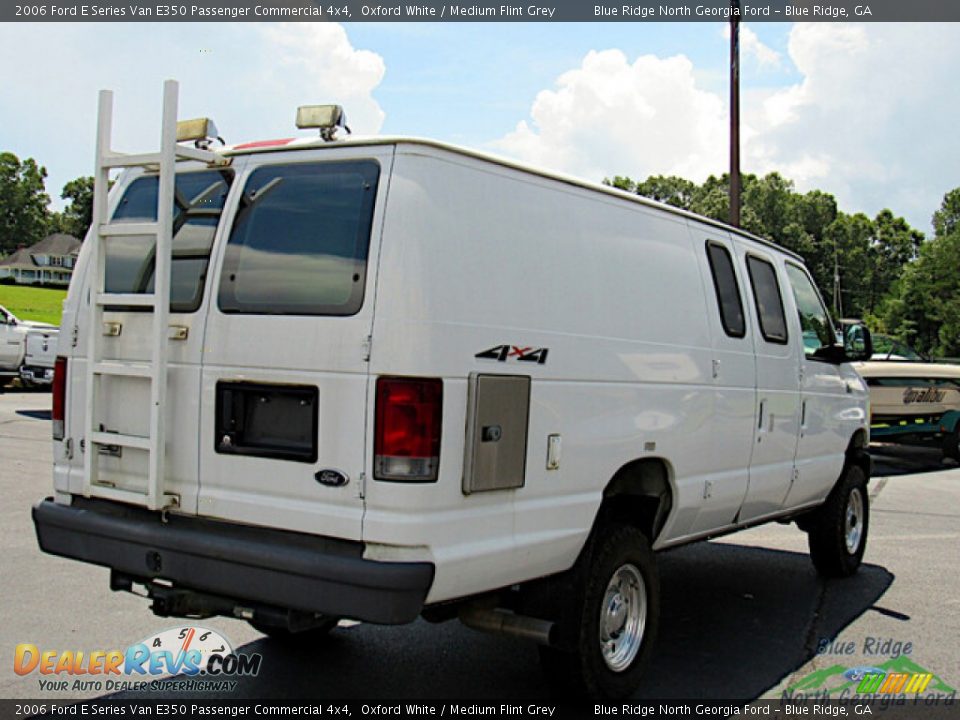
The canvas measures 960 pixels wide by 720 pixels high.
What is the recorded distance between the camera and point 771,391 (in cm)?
629

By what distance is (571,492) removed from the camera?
445 centimetres

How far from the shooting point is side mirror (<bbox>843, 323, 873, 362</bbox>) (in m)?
7.51

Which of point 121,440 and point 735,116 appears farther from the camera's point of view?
point 735,116

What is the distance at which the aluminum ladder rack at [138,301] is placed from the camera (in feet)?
13.7

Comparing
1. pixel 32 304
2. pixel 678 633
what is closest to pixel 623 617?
pixel 678 633

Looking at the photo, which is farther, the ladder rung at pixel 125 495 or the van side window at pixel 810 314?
the van side window at pixel 810 314

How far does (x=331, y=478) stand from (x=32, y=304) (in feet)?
202

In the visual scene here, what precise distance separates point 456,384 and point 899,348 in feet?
58.0

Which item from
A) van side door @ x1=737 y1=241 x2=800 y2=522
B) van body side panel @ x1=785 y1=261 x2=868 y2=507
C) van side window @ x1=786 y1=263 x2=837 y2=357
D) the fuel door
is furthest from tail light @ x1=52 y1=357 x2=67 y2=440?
van side window @ x1=786 y1=263 x2=837 y2=357

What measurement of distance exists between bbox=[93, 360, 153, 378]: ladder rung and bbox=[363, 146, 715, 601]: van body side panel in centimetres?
116

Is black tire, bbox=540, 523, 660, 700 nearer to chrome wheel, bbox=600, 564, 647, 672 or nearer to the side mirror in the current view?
chrome wheel, bbox=600, 564, 647, 672

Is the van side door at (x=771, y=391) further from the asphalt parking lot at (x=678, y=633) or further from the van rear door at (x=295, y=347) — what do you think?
the van rear door at (x=295, y=347)

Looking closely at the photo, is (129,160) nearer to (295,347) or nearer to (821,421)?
(295,347)

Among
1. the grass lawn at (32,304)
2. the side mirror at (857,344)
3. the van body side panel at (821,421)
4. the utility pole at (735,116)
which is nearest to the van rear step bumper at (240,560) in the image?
the van body side panel at (821,421)
